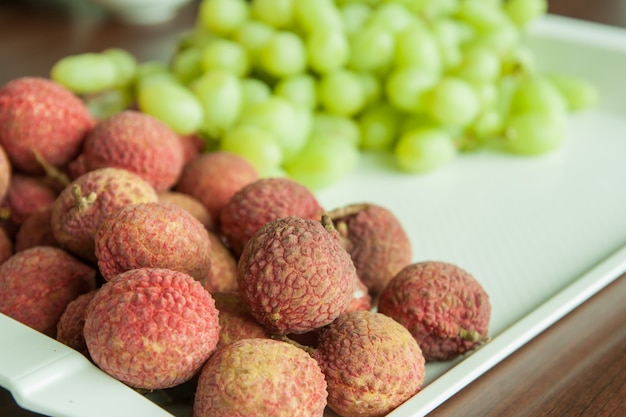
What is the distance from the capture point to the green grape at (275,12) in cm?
123

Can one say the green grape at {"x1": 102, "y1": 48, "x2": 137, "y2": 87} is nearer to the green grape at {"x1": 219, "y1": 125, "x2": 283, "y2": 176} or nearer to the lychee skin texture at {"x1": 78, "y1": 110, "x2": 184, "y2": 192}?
the green grape at {"x1": 219, "y1": 125, "x2": 283, "y2": 176}

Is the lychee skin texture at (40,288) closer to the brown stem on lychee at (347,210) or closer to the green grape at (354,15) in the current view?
the brown stem on lychee at (347,210)

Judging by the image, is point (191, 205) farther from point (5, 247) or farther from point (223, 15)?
point (223, 15)

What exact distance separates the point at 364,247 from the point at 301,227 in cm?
18

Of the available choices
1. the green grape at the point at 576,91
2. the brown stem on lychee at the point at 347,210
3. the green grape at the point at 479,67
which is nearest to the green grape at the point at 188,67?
the green grape at the point at 479,67

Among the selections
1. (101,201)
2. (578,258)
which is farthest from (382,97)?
(101,201)

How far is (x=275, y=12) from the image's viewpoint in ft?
4.04

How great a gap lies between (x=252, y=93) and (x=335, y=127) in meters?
0.15

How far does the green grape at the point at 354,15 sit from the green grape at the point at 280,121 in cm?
23

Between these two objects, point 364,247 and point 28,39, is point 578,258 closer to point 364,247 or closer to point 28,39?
point 364,247

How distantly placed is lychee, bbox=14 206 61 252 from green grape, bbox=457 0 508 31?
890 mm

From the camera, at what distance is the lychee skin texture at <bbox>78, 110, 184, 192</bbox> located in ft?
2.54

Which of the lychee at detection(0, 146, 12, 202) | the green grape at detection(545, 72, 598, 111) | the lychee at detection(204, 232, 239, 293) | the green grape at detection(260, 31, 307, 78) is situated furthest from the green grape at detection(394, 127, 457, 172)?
the lychee at detection(0, 146, 12, 202)

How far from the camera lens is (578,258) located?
961 millimetres
